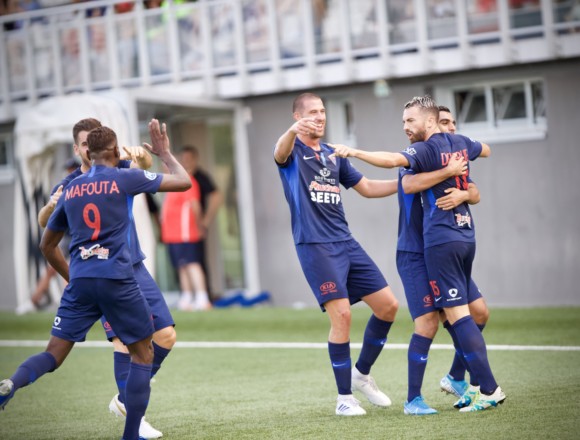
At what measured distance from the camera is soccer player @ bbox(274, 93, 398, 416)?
7.32 meters

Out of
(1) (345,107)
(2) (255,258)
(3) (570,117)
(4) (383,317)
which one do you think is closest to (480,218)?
(3) (570,117)

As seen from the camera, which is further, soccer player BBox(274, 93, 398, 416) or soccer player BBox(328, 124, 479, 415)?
soccer player BBox(274, 93, 398, 416)

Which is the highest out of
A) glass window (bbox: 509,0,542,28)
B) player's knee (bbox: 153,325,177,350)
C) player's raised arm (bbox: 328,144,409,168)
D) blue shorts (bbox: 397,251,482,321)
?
glass window (bbox: 509,0,542,28)

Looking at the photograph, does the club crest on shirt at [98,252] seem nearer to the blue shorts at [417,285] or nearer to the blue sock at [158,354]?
the blue sock at [158,354]

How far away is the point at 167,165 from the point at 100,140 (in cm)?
44

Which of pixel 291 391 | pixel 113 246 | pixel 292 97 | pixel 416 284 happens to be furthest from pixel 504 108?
pixel 113 246

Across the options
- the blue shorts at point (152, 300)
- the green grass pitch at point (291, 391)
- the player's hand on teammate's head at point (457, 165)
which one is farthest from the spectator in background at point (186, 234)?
the player's hand on teammate's head at point (457, 165)

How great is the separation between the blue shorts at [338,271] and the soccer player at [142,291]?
105 cm

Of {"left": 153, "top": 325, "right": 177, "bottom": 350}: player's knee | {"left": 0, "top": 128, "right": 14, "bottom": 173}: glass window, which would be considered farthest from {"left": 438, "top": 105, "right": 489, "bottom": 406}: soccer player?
{"left": 0, "top": 128, "right": 14, "bottom": 173}: glass window

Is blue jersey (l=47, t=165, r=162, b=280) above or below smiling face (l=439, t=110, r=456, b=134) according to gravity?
below

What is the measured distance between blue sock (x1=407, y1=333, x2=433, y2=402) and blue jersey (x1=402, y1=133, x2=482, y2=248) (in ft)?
2.20

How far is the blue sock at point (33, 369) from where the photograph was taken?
6679mm

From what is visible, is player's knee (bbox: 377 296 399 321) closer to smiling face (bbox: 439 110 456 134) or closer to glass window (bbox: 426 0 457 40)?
smiling face (bbox: 439 110 456 134)

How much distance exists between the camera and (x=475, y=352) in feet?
22.6
